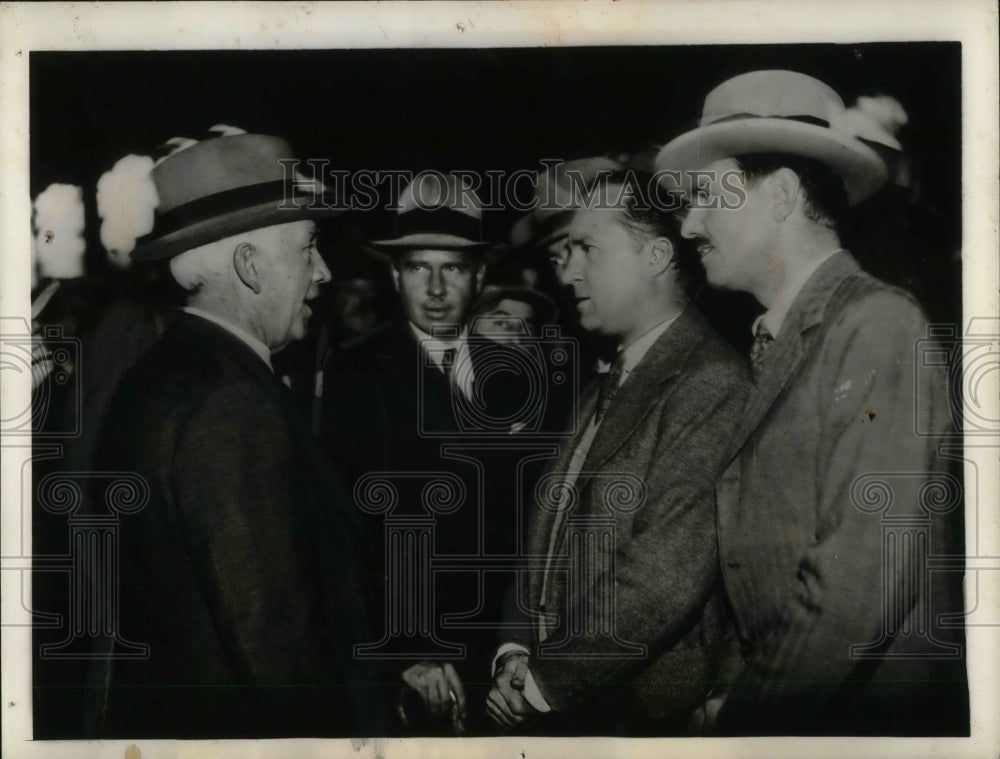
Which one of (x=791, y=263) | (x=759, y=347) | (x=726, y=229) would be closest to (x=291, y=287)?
(x=726, y=229)

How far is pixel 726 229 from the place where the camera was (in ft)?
11.7

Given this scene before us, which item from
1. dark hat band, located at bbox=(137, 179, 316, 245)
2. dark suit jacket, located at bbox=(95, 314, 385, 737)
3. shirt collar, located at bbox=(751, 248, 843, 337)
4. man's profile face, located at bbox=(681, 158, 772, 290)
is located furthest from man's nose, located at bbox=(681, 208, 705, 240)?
dark suit jacket, located at bbox=(95, 314, 385, 737)

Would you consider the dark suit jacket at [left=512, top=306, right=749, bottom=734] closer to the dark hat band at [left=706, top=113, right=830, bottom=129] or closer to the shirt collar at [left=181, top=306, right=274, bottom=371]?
the dark hat band at [left=706, top=113, right=830, bottom=129]

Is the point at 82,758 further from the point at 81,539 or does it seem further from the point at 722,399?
the point at 722,399

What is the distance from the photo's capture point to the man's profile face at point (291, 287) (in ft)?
11.8

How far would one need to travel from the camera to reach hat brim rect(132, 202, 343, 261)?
3.60 metres

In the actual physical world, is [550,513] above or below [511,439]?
below

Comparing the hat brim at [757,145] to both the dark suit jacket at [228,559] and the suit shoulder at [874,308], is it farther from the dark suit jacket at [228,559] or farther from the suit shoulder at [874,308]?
the dark suit jacket at [228,559]

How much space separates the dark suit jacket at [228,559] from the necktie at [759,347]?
1565 mm

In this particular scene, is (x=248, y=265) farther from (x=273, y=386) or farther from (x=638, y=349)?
(x=638, y=349)

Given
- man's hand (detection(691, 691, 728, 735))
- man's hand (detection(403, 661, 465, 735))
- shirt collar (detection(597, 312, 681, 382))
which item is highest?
shirt collar (detection(597, 312, 681, 382))

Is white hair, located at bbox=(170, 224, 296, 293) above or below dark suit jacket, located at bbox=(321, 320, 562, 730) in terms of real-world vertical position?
above

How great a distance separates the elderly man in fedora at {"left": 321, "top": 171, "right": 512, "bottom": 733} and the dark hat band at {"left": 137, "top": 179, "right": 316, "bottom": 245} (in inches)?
14.1

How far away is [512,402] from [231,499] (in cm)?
107
